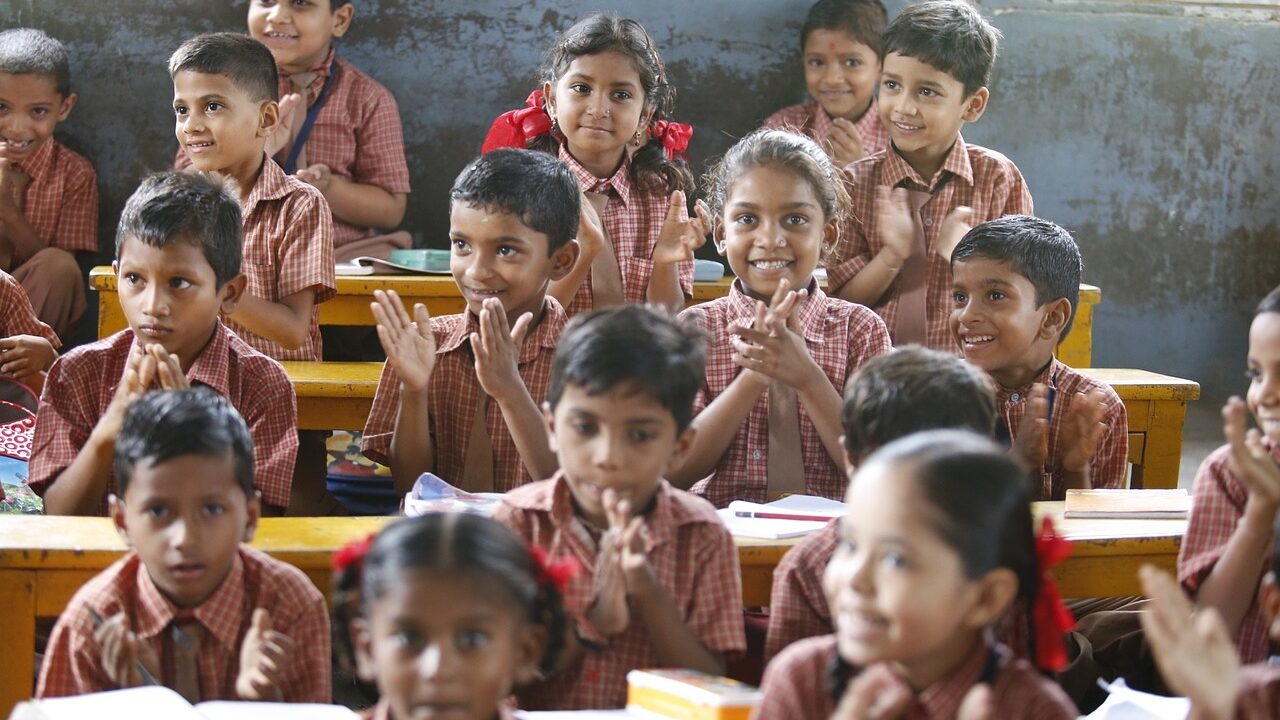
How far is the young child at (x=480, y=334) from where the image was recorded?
287cm

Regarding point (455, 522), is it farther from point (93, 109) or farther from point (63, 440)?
point (93, 109)

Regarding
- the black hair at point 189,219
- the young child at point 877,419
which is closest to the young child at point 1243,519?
the young child at point 877,419

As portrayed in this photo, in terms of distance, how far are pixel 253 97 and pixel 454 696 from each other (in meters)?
2.47

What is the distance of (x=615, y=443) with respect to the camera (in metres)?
2.03

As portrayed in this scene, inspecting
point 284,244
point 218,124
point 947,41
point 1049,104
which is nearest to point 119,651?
point 284,244

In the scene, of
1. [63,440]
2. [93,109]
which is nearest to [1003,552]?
[63,440]

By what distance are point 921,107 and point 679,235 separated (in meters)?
0.82

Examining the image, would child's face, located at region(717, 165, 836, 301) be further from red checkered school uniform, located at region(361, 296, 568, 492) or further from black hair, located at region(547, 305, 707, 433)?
black hair, located at region(547, 305, 707, 433)

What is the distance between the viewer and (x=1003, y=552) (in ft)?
5.37

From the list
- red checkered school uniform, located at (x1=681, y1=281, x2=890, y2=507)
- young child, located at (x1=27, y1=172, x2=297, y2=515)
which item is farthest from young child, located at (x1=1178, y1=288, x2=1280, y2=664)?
young child, located at (x1=27, y1=172, x2=297, y2=515)

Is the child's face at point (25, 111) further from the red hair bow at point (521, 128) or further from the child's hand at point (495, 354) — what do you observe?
the child's hand at point (495, 354)

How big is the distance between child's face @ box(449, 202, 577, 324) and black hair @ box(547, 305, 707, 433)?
2.68 ft

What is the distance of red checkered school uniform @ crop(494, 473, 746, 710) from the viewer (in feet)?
6.61

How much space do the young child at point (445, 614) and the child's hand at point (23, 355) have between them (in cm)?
197
